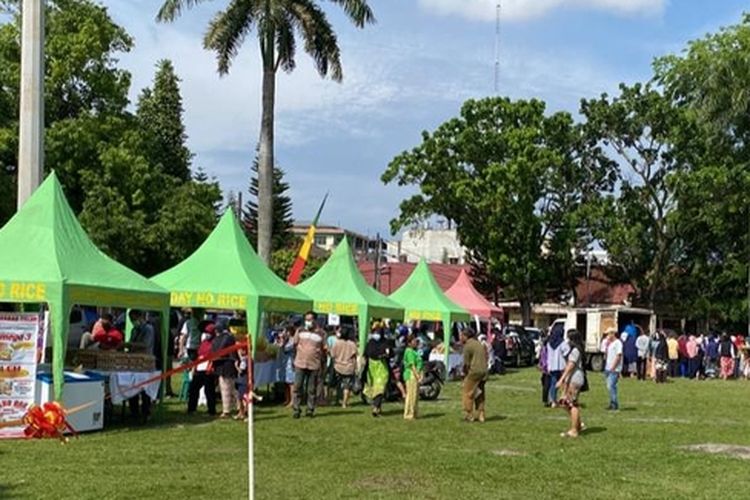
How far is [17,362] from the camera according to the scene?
1425cm

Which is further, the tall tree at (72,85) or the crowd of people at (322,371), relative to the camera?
the tall tree at (72,85)

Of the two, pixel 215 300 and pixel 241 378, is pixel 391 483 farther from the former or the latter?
pixel 215 300

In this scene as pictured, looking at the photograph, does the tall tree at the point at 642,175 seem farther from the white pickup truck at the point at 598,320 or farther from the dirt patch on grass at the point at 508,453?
the dirt patch on grass at the point at 508,453

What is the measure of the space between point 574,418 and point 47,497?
880 centimetres

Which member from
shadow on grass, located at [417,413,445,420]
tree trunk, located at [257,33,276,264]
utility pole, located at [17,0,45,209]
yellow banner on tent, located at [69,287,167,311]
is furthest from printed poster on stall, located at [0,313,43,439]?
tree trunk, located at [257,33,276,264]

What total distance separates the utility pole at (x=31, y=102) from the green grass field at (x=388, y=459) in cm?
516

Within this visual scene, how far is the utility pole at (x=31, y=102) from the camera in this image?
18594 mm

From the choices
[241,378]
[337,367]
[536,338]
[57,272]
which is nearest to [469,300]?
[536,338]

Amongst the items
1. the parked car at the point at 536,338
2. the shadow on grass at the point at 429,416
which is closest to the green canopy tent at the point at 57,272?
the shadow on grass at the point at 429,416

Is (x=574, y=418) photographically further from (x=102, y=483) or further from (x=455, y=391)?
(x=455, y=391)

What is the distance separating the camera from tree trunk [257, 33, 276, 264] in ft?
90.1

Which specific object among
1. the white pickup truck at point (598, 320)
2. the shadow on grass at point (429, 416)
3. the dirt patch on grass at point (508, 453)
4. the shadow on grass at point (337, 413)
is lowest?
the dirt patch on grass at point (508, 453)

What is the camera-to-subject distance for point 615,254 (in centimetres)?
5138

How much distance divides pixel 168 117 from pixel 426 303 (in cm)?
2791
